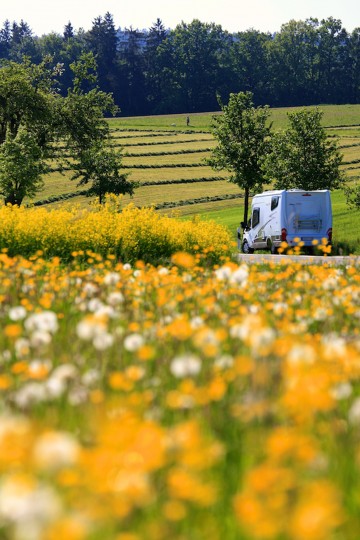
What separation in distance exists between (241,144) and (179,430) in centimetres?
4237

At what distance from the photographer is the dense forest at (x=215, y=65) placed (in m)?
160

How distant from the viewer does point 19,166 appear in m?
40.9

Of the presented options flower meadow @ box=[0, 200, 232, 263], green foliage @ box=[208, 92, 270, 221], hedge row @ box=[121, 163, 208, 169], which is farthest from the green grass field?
flower meadow @ box=[0, 200, 232, 263]

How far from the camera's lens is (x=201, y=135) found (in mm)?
97250

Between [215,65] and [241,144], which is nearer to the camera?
[241,144]

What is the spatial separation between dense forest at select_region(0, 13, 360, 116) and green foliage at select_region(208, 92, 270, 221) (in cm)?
11070

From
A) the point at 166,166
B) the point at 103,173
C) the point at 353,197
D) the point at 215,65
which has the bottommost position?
the point at 166,166

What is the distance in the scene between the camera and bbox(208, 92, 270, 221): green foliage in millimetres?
44875

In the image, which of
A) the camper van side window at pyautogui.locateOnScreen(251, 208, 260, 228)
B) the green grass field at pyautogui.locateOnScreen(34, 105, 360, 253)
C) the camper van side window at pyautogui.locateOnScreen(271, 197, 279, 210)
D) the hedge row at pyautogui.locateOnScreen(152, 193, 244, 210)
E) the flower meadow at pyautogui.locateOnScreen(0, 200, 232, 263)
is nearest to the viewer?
the flower meadow at pyautogui.locateOnScreen(0, 200, 232, 263)

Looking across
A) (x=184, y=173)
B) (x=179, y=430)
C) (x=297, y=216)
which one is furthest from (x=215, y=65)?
(x=179, y=430)

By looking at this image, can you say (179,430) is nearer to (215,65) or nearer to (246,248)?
(246,248)

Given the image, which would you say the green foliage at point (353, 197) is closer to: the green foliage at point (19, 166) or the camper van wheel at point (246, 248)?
the camper van wheel at point (246, 248)

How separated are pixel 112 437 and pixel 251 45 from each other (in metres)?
176

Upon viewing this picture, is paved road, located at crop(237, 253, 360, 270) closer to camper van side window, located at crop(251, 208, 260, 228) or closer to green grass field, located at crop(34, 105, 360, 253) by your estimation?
green grass field, located at crop(34, 105, 360, 253)
